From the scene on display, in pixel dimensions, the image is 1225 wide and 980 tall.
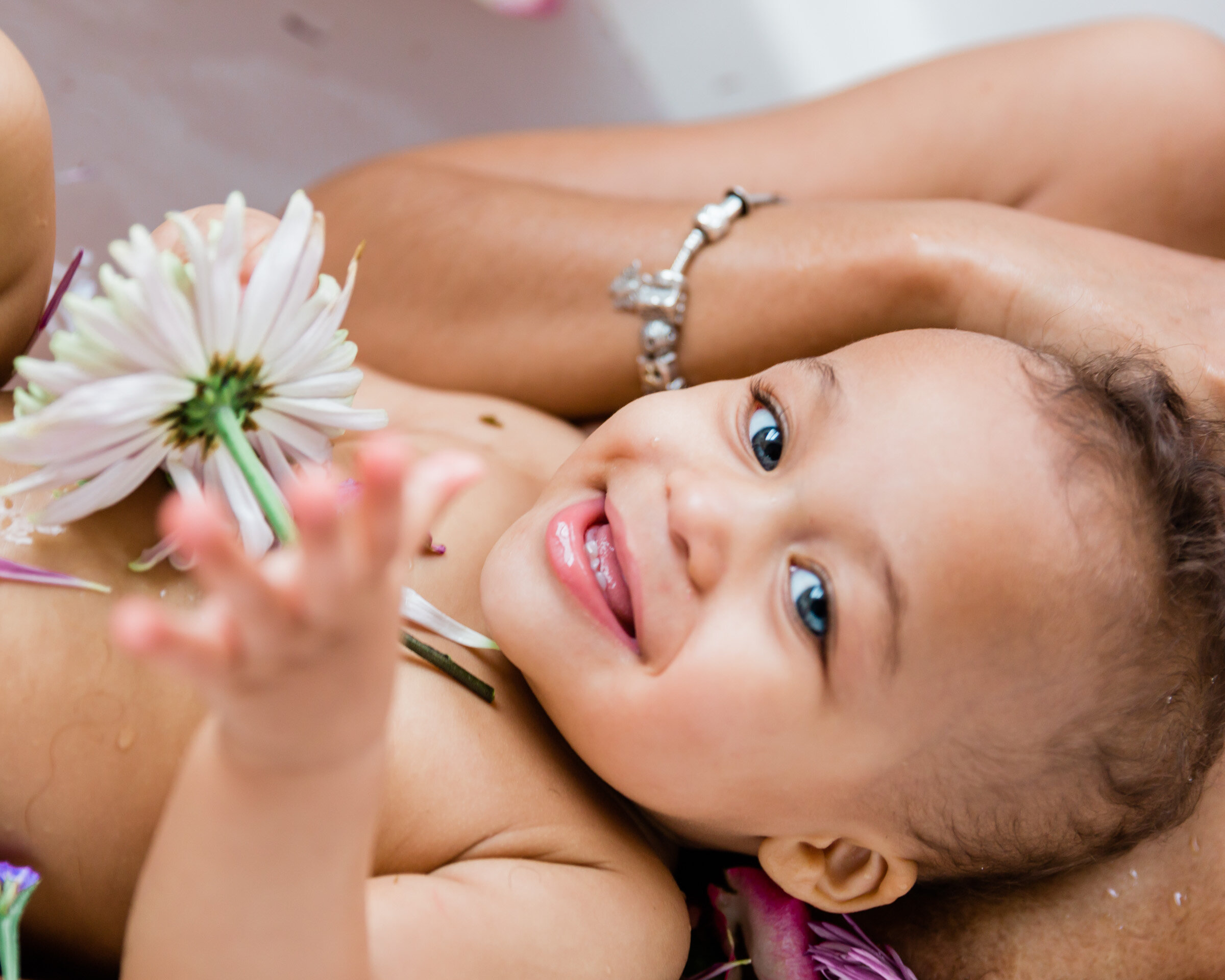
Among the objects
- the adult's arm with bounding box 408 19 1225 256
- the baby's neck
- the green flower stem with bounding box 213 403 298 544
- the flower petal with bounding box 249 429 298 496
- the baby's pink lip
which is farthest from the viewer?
the adult's arm with bounding box 408 19 1225 256

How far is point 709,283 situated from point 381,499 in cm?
70

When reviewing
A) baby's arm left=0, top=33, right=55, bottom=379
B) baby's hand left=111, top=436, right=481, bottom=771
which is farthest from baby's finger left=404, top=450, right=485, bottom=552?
baby's arm left=0, top=33, right=55, bottom=379

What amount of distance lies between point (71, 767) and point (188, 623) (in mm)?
340

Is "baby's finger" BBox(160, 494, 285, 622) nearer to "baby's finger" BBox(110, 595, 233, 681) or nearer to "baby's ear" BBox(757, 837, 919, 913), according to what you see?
"baby's finger" BBox(110, 595, 233, 681)

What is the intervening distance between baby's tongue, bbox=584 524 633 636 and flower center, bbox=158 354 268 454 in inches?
10.8

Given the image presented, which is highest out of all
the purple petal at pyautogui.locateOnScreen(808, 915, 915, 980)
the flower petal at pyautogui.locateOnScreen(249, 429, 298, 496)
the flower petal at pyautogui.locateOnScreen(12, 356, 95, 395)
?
the flower petal at pyautogui.locateOnScreen(12, 356, 95, 395)

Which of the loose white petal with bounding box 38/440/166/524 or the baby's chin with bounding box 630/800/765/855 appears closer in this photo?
the loose white petal with bounding box 38/440/166/524

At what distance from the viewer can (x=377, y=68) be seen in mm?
1540

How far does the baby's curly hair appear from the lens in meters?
0.72

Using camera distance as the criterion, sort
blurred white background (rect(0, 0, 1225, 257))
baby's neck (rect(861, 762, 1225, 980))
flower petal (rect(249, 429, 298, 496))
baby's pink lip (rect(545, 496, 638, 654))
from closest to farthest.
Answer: flower petal (rect(249, 429, 298, 496)) < baby's pink lip (rect(545, 496, 638, 654)) < baby's neck (rect(861, 762, 1225, 980)) < blurred white background (rect(0, 0, 1225, 257))

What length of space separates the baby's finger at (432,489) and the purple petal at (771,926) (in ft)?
1.98

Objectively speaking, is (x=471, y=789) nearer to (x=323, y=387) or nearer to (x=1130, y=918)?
(x=323, y=387)

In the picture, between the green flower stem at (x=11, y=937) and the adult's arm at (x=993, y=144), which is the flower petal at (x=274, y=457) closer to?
the green flower stem at (x=11, y=937)

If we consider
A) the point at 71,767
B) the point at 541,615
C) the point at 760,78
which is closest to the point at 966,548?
the point at 541,615
